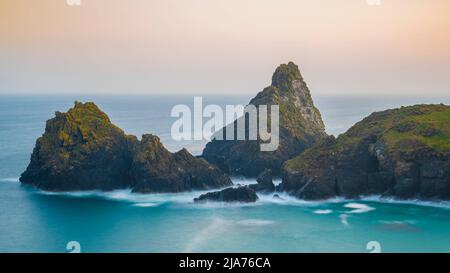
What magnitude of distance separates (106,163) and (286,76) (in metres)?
22.4

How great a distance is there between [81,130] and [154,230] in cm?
1493

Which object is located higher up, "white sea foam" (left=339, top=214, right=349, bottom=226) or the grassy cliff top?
the grassy cliff top

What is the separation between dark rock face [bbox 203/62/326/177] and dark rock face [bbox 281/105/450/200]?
17.5ft

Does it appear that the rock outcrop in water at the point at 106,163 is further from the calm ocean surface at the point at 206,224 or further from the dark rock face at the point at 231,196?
the dark rock face at the point at 231,196

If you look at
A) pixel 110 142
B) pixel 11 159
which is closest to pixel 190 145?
pixel 11 159

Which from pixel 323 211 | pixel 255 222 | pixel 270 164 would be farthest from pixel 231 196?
pixel 270 164

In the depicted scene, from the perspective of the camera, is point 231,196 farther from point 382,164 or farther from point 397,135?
point 397,135

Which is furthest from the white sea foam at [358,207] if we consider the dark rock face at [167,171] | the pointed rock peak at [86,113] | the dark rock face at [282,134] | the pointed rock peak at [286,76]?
the pointed rock peak at [86,113]

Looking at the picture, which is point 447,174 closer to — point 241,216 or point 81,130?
point 241,216

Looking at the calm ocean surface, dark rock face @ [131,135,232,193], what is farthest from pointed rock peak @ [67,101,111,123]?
the calm ocean surface

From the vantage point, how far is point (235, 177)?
5447 centimetres

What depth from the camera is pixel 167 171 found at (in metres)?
49.2

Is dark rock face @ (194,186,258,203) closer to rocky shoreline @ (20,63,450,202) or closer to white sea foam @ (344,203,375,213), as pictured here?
rocky shoreline @ (20,63,450,202)

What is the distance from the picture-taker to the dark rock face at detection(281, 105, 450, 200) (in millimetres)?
46188
